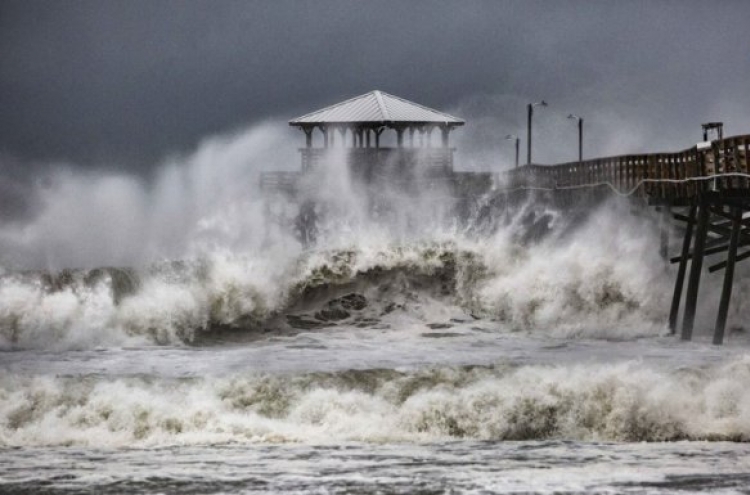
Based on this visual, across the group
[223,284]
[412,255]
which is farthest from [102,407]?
[412,255]

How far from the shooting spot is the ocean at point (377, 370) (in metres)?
13.8

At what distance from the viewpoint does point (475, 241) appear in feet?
111

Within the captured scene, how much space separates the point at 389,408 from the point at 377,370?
2215 millimetres

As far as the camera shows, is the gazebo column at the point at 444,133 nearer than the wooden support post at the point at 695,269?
No

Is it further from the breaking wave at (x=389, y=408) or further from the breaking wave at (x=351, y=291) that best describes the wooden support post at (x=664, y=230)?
the breaking wave at (x=389, y=408)

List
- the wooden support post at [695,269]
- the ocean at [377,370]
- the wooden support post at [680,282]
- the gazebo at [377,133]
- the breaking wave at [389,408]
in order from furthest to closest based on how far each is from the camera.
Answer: the gazebo at [377,133] < the wooden support post at [680,282] < the wooden support post at [695,269] < the breaking wave at [389,408] < the ocean at [377,370]

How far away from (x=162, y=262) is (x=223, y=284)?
2.25 meters

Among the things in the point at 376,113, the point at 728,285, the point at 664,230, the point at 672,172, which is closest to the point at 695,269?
the point at 728,285

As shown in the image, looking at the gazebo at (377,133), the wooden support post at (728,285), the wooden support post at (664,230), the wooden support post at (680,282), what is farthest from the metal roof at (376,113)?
the wooden support post at (728,285)

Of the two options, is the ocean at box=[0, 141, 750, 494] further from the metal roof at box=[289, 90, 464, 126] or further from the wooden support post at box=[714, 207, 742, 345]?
the metal roof at box=[289, 90, 464, 126]

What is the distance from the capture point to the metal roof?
167 ft

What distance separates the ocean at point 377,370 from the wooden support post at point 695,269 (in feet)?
1.36

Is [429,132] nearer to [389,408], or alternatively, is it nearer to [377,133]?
[377,133]

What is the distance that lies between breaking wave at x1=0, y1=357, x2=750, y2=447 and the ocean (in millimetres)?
39
